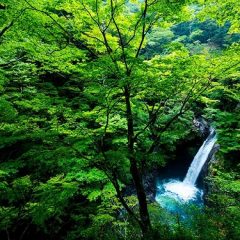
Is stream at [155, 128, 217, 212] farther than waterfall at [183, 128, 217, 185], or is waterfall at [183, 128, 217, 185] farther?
waterfall at [183, 128, 217, 185]

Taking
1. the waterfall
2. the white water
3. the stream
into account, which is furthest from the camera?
the waterfall

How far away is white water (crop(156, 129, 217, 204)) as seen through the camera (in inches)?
656

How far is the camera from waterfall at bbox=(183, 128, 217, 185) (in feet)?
57.9

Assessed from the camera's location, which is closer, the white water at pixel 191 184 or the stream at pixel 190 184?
the stream at pixel 190 184

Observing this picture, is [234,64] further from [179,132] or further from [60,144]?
[60,144]

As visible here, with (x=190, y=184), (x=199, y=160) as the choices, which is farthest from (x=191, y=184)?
(x=199, y=160)

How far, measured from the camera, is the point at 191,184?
17.8 m

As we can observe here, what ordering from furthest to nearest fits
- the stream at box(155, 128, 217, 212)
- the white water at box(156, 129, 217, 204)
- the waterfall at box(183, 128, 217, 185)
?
the waterfall at box(183, 128, 217, 185)
the white water at box(156, 129, 217, 204)
the stream at box(155, 128, 217, 212)

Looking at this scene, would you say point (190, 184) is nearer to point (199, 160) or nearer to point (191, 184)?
point (191, 184)

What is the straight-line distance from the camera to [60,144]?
5.97m

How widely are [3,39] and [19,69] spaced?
168cm

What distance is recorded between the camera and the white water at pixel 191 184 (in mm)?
16669

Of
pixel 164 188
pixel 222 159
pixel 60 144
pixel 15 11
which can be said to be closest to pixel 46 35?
pixel 15 11

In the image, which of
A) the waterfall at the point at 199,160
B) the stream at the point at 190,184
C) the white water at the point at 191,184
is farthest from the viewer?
the waterfall at the point at 199,160
